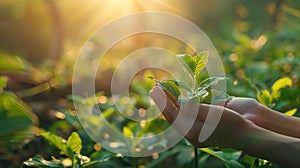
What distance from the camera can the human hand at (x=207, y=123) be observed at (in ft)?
2.62

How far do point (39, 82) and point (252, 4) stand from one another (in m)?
2.37

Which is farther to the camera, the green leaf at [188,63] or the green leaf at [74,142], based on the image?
the green leaf at [74,142]

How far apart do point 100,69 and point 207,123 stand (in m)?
1.22

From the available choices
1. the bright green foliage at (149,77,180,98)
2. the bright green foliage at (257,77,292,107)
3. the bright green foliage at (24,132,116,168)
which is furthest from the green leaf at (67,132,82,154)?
the bright green foliage at (257,77,292,107)

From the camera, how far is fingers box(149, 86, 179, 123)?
2.69ft

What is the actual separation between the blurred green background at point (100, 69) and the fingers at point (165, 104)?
191 mm

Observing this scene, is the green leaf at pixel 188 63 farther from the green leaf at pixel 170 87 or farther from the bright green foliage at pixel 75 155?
the bright green foliage at pixel 75 155

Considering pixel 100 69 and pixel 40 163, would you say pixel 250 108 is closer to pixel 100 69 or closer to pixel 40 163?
pixel 40 163

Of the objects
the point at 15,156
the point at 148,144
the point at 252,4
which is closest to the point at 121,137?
the point at 148,144

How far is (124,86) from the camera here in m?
1.75

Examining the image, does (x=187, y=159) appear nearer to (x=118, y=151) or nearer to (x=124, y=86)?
(x=118, y=151)

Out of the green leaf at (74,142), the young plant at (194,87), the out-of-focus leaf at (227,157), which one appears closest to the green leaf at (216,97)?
the young plant at (194,87)

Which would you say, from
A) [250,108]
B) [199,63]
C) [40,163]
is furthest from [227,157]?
[40,163]

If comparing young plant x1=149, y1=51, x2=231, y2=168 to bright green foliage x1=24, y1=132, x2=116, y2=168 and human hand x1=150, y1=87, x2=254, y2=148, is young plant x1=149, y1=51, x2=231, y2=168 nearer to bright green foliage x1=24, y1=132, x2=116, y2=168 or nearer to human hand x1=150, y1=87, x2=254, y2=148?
human hand x1=150, y1=87, x2=254, y2=148
